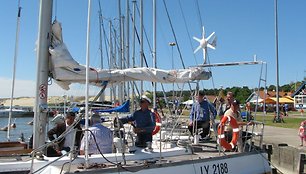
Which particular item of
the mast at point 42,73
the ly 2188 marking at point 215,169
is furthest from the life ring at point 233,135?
the mast at point 42,73

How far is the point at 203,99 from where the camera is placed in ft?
36.3

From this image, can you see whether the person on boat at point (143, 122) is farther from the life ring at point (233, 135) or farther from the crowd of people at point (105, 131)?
the life ring at point (233, 135)

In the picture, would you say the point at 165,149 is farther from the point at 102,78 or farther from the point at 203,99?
the point at 203,99

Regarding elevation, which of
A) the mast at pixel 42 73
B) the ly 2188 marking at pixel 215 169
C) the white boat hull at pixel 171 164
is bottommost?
the ly 2188 marking at pixel 215 169

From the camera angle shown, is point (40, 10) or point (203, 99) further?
point (203, 99)

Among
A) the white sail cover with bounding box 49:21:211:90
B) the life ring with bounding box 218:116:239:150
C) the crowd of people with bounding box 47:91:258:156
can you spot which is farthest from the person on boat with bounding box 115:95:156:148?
the life ring with bounding box 218:116:239:150

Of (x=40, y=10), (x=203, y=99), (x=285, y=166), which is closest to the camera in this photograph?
(x=40, y=10)

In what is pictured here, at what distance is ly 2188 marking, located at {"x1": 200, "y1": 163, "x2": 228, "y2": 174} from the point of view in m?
7.69

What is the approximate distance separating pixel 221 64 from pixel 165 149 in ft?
9.80

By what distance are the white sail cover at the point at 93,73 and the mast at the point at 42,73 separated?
0.59 ft

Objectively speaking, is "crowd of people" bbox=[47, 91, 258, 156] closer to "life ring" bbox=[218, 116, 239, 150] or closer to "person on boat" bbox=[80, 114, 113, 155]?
"person on boat" bbox=[80, 114, 113, 155]

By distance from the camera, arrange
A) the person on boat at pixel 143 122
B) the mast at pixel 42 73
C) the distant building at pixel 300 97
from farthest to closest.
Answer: the distant building at pixel 300 97 < the person on boat at pixel 143 122 < the mast at pixel 42 73

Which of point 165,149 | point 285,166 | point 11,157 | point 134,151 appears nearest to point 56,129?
point 11,157

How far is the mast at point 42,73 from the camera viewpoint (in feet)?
24.2
